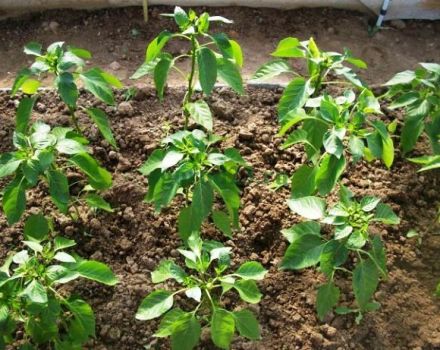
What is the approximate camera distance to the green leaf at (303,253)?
9.53 feet

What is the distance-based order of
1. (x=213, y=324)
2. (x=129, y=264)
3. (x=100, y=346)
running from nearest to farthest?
(x=213, y=324) → (x=100, y=346) → (x=129, y=264)

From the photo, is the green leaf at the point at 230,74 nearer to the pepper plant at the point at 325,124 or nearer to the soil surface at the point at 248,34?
the pepper plant at the point at 325,124

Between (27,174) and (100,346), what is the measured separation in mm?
944

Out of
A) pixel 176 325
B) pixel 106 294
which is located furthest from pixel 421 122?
pixel 106 294

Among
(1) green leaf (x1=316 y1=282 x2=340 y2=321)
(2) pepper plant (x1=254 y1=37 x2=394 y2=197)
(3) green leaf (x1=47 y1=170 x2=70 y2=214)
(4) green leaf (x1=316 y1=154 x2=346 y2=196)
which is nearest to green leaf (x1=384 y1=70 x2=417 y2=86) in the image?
(2) pepper plant (x1=254 y1=37 x2=394 y2=197)

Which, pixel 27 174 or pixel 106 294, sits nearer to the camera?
pixel 27 174

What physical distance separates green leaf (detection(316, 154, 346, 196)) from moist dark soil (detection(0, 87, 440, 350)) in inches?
25.3

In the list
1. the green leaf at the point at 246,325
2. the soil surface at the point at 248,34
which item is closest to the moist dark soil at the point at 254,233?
the green leaf at the point at 246,325

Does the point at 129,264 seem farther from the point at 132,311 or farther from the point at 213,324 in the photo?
the point at 213,324

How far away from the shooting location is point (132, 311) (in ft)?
10.5

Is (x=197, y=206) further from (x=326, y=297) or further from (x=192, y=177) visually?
(x=326, y=297)

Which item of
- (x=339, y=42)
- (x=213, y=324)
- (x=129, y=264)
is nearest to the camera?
(x=213, y=324)

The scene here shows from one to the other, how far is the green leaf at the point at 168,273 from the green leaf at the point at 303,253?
0.48 metres

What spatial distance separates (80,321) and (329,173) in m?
1.32
